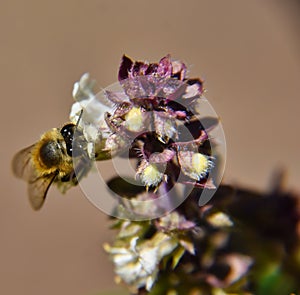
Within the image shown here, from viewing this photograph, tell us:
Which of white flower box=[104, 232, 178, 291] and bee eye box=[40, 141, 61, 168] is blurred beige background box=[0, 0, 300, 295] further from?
bee eye box=[40, 141, 61, 168]

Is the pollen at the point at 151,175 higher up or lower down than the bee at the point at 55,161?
lower down

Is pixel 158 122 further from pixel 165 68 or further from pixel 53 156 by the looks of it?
pixel 53 156

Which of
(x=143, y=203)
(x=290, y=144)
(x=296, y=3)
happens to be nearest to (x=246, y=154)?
(x=290, y=144)

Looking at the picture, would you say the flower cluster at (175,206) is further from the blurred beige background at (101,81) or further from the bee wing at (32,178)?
the blurred beige background at (101,81)

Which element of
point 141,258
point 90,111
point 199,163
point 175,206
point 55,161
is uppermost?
point 90,111

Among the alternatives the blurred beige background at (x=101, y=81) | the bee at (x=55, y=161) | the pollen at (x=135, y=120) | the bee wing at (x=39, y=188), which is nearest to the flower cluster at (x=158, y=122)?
the pollen at (x=135, y=120)

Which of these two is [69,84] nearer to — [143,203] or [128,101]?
[143,203]

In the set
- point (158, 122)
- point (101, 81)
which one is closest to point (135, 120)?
point (158, 122)
